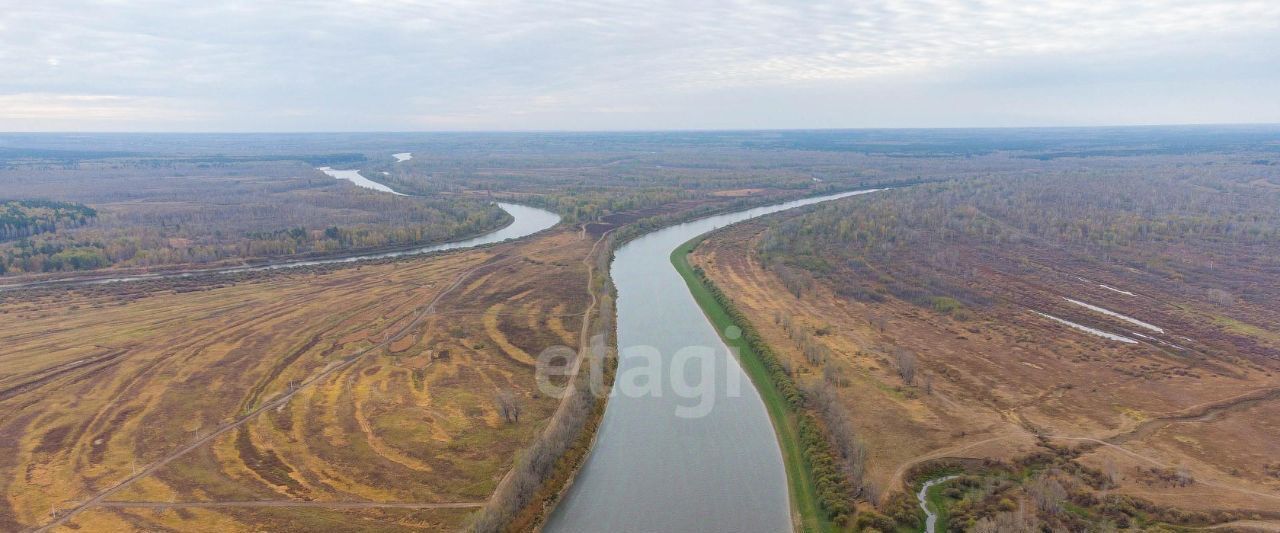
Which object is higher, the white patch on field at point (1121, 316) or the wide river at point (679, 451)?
the white patch on field at point (1121, 316)

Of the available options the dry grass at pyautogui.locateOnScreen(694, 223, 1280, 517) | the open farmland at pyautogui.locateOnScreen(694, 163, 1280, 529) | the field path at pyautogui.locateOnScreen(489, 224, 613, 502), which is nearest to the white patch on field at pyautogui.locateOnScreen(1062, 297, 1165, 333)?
the open farmland at pyautogui.locateOnScreen(694, 163, 1280, 529)

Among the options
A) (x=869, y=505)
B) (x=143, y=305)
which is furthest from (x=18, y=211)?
(x=869, y=505)

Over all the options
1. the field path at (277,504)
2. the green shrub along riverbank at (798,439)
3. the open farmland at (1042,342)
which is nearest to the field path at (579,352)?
the field path at (277,504)

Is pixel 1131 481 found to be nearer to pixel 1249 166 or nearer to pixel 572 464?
pixel 572 464

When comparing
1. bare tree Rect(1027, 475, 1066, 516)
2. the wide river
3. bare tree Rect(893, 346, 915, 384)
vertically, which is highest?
bare tree Rect(893, 346, 915, 384)

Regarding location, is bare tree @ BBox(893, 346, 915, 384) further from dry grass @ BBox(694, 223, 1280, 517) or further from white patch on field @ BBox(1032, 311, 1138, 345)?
white patch on field @ BBox(1032, 311, 1138, 345)

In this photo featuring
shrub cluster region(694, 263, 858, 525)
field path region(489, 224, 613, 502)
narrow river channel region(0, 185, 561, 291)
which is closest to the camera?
shrub cluster region(694, 263, 858, 525)

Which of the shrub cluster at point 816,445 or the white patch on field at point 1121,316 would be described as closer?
the shrub cluster at point 816,445

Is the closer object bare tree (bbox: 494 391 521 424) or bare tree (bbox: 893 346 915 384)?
bare tree (bbox: 494 391 521 424)

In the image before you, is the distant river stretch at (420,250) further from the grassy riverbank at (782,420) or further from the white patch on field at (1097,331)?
the white patch on field at (1097,331)

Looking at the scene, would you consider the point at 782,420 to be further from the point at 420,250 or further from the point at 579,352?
the point at 420,250
